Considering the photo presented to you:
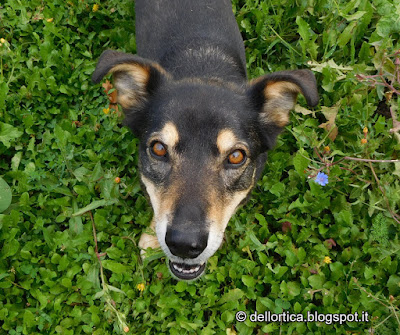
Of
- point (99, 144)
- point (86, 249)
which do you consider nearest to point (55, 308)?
point (86, 249)

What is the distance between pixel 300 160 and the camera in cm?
423

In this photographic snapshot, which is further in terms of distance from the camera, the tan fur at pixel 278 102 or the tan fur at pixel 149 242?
the tan fur at pixel 149 242

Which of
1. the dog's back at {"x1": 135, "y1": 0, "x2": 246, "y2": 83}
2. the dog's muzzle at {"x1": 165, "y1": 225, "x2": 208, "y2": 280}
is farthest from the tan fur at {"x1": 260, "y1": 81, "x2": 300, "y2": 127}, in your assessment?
the dog's muzzle at {"x1": 165, "y1": 225, "x2": 208, "y2": 280}

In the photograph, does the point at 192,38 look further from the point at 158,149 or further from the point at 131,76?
the point at 158,149

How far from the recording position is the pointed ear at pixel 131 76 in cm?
319

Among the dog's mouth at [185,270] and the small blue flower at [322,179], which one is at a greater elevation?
the small blue flower at [322,179]

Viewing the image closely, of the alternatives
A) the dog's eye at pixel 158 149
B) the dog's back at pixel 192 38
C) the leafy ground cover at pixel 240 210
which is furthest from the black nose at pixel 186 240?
the dog's back at pixel 192 38

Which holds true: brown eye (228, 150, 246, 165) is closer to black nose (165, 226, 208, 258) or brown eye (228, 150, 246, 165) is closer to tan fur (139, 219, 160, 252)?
black nose (165, 226, 208, 258)

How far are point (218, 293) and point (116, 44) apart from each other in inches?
140

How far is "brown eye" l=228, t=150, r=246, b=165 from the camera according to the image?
3.30m

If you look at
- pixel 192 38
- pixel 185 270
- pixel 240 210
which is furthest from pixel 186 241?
pixel 192 38

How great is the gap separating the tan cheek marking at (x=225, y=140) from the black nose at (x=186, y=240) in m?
0.70

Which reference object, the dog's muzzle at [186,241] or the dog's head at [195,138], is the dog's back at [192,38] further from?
the dog's muzzle at [186,241]

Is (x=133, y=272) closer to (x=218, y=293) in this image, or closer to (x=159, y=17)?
(x=218, y=293)
